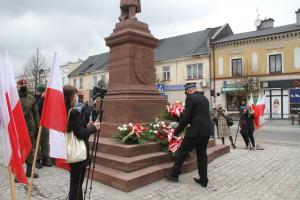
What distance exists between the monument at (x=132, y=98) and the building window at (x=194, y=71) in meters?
26.2

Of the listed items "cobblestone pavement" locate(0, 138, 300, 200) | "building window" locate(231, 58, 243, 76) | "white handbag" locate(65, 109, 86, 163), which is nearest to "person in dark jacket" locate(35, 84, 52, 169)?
"cobblestone pavement" locate(0, 138, 300, 200)

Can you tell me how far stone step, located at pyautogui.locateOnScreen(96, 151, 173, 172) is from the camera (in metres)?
5.77

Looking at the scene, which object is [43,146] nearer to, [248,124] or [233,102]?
[248,124]

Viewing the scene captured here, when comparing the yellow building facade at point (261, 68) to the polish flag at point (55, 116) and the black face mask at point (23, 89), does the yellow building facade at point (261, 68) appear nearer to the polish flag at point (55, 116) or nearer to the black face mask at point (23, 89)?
the black face mask at point (23, 89)

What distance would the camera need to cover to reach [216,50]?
110ft

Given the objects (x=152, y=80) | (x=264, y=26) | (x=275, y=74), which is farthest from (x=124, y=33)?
(x=264, y=26)

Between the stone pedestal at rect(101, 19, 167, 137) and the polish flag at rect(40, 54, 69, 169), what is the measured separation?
12.4 feet

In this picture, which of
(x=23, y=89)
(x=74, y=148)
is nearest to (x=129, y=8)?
(x=23, y=89)

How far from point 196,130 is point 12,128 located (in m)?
3.16

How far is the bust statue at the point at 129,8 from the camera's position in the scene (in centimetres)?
859

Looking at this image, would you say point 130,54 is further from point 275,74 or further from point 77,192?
point 275,74

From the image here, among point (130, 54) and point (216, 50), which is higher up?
point (216, 50)

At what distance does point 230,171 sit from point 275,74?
2555cm

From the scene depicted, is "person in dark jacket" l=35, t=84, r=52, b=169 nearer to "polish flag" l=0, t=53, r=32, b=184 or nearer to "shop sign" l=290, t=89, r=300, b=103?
"polish flag" l=0, t=53, r=32, b=184
